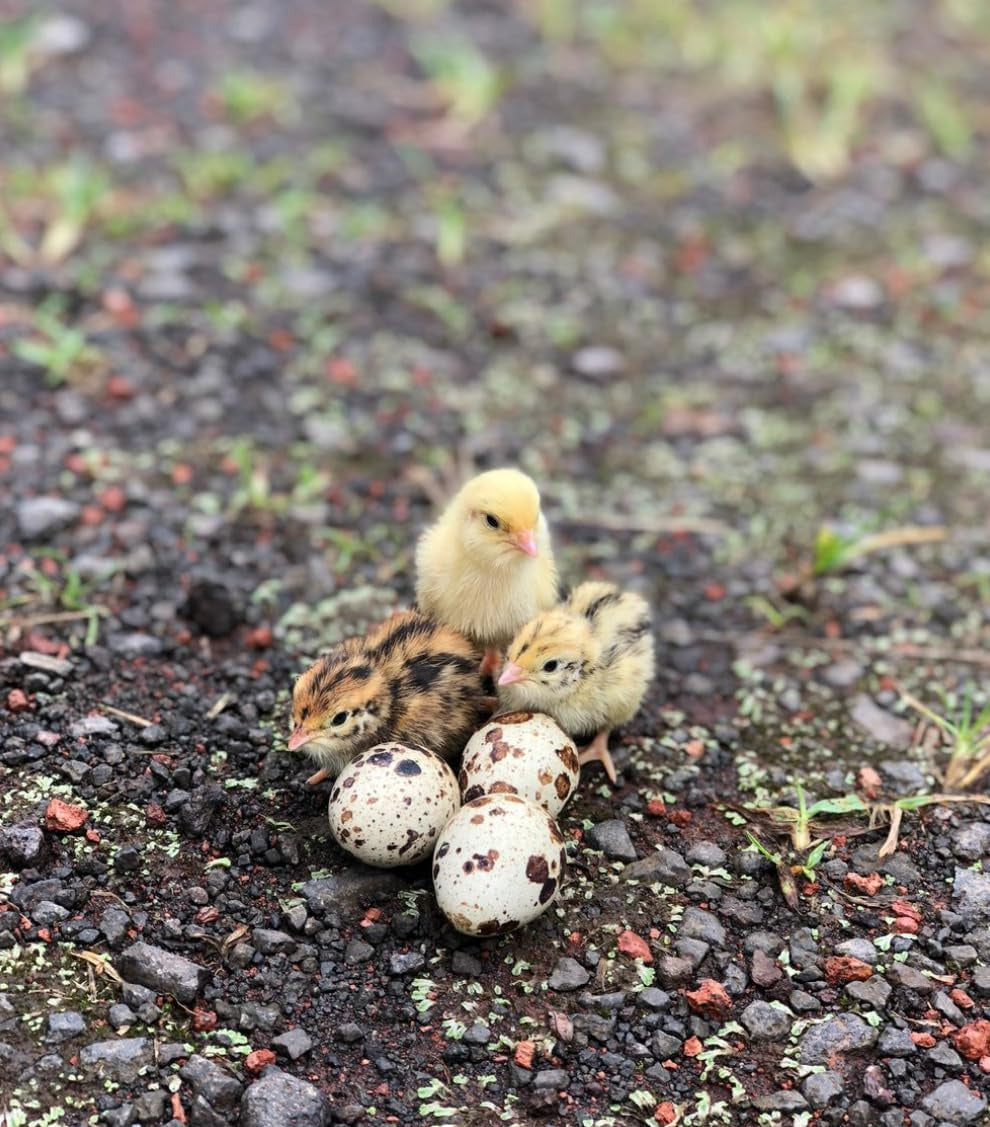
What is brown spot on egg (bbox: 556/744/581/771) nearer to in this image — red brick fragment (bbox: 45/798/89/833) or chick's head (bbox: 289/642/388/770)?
chick's head (bbox: 289/642/388/770)

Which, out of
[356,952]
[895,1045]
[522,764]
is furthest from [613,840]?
Result: [895,1045]

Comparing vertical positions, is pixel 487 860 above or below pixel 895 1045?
above

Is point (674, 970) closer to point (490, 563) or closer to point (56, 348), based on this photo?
point (490, 563)

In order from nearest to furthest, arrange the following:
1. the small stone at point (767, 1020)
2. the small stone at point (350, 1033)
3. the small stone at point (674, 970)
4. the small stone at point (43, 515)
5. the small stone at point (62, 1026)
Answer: the small stone at point (62, 1026)
the small stone at point (350, 1033)
the small stone at point (767, 1020)
the small stone at point (674, 970)
the small stone at point (43, 515)

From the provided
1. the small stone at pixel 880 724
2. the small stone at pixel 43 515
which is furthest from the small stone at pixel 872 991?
the small stone at pixel 43 515

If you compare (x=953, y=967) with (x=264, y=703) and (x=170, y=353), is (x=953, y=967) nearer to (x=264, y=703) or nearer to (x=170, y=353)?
(x=264, y=703)

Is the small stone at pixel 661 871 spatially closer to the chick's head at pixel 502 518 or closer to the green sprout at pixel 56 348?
the chick's head at pixel 502 518
